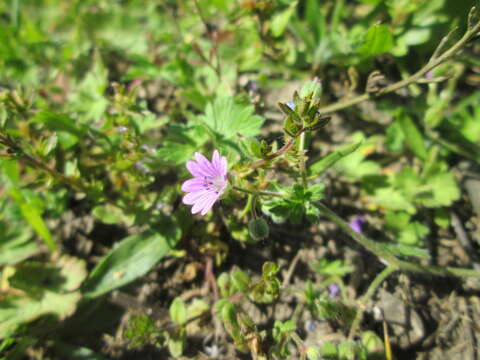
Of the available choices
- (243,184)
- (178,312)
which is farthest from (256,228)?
(178,312)

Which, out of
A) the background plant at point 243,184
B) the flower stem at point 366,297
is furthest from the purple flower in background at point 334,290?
the flower stem at point 366,297

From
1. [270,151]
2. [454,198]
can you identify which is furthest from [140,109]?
[454,198]

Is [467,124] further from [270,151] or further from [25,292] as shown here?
[25,292]

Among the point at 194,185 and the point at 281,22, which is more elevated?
the point at 281,22

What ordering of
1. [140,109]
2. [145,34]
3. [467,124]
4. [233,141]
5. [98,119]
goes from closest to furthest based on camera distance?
[233,141] → [140,109] → [467,124] → [98,119] → [145,34]

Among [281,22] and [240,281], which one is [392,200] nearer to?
[240,281]

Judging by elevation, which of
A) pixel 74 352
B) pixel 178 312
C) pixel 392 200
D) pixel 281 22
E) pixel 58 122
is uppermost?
pixel 281 22
